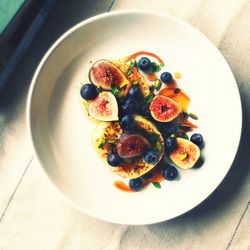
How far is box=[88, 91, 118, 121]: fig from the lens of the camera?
143cm

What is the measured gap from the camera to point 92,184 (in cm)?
152

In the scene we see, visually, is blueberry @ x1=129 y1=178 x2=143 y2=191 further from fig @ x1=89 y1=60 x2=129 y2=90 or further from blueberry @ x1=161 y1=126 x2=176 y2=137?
fig @ x1=89 y1=60 x2=129 y2=90

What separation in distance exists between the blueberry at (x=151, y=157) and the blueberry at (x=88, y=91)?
300mm

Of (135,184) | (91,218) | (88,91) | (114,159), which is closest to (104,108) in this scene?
(88,91)

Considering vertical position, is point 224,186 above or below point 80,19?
below

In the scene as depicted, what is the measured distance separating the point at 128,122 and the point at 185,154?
0.25 m

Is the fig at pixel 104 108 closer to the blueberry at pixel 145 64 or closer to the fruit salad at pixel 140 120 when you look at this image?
the fruit salad at pixel 140 120

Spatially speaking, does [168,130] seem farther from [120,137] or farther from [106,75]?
[106,75]

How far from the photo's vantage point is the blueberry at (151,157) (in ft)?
4.67

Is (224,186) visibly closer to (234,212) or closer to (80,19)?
(234,212)

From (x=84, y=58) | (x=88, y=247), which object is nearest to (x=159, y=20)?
(x=84, y=58)

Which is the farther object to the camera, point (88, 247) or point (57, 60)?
point (88, 247)

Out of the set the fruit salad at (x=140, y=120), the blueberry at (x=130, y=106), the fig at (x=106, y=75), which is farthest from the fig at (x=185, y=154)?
the fig at (x=106, y=75)

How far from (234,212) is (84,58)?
86cm
